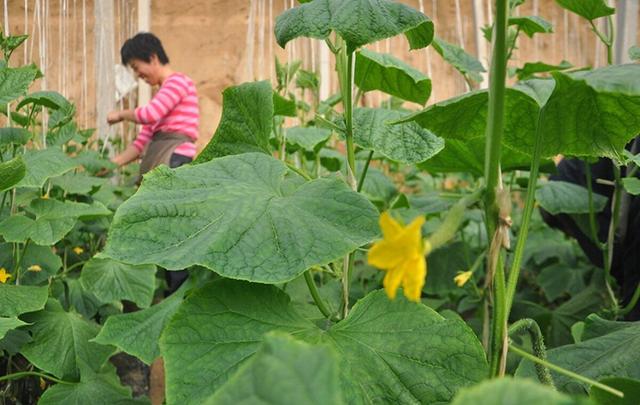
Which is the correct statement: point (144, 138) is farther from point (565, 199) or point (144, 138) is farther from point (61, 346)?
point (565, 199)

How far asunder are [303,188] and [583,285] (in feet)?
5.30

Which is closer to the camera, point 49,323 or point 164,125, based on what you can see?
point 49,323

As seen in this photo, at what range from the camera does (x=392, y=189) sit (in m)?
2.32

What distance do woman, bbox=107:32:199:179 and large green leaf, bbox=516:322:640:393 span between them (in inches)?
115

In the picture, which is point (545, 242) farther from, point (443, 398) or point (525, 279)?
point (443, 398)

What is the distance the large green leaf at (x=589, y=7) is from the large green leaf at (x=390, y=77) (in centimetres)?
42

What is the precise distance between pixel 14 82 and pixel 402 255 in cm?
124

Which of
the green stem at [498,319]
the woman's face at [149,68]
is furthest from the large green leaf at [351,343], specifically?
the woman's face at [149,68]

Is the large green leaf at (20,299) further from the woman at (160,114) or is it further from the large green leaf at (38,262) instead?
A: the woman at (160,114)

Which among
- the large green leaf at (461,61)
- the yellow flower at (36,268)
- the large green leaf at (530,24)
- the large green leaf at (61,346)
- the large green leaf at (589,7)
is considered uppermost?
the large green leaf at (589,7)

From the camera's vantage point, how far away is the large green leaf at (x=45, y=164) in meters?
1.67

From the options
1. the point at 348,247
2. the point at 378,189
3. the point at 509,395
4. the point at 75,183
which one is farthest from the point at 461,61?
the point at 509,395

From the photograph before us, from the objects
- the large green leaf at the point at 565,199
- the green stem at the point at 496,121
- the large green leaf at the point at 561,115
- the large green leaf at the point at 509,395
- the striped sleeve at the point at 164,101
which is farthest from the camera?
the striped sleeve at the point at 164,101

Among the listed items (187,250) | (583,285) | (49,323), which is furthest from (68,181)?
(187,250)
